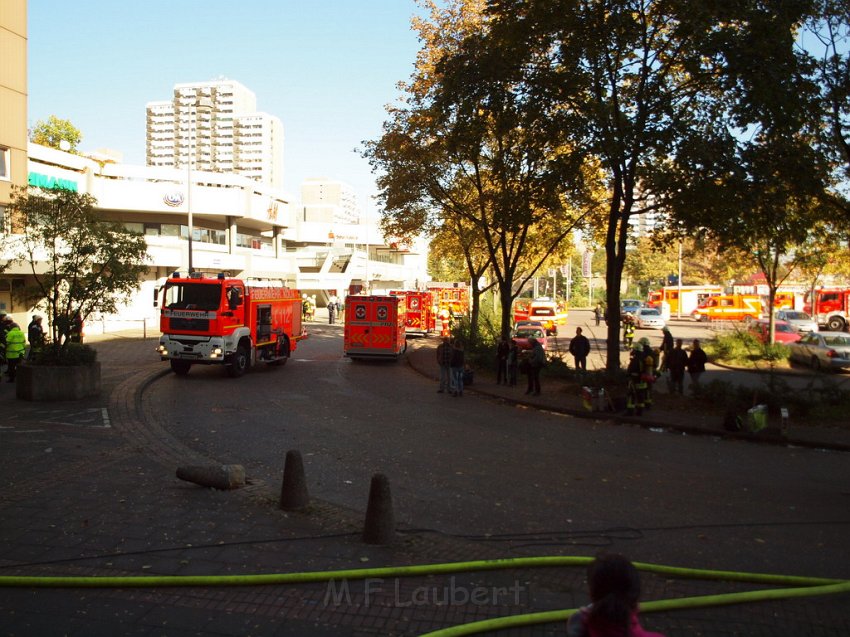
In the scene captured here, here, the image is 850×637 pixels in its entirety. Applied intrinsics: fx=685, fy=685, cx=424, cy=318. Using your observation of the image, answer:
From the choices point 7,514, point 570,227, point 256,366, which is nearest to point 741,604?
point 7,514

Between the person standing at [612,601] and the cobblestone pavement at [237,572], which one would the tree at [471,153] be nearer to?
the cobblestone pavement at [237,572]

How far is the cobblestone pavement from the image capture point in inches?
195

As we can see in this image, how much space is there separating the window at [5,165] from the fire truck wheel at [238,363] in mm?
13670

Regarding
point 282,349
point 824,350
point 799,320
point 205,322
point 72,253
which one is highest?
point 72,253

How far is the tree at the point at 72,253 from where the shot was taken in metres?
15.2

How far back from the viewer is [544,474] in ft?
32.7

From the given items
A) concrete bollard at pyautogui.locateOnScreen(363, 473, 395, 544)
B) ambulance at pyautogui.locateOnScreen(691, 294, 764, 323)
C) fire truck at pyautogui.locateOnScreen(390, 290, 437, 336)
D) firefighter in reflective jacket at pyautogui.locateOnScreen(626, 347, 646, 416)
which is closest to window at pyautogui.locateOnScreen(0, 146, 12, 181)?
fire truck at pyautogui.locateOnScreen(390, 290, 437, 336)

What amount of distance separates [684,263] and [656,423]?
88.3 meters

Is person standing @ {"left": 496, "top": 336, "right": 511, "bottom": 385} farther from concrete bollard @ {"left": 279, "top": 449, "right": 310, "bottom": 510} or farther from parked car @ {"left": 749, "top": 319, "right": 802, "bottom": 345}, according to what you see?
parked car @ {"left": 749, "top": 319, "right": 802, "bottom": 345}

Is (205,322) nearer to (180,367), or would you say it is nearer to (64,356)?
(180,367)

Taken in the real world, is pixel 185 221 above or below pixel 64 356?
above

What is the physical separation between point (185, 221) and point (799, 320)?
42.8 meters

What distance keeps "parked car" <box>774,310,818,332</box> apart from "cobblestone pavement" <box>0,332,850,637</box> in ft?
132

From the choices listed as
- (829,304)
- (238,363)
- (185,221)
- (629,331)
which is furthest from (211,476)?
(829,304)
